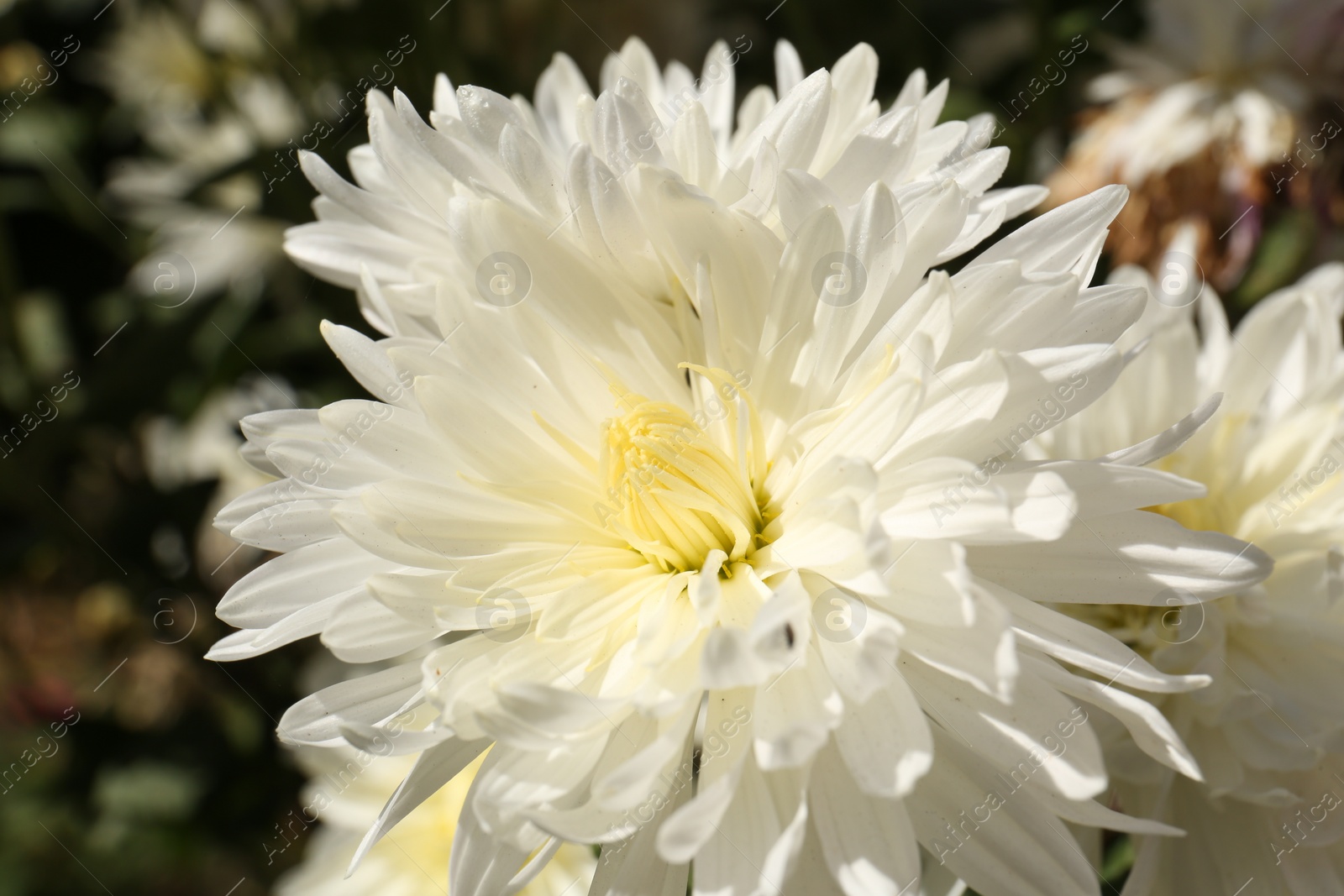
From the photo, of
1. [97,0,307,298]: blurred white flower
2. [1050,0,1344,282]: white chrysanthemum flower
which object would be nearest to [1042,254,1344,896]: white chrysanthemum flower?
[1050,0,1344,282]: white chrysanthemum flower

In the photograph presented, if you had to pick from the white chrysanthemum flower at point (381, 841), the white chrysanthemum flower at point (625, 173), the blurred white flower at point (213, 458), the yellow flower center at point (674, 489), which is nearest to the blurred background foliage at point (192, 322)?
the blurred white flower at point (213, 458)

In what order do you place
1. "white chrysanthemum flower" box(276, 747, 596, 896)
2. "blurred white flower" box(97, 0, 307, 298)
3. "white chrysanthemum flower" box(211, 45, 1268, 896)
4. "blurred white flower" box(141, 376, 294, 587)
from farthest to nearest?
"blurred white flower" box(97, 0, 307, 298) < "blurred white flower" box(141, 376, 294, 587) < "white chrysanthemum flower" box(276, 747, 596, 896) < "white chrysanthemum flower" box(211, 45, 1268, 896)

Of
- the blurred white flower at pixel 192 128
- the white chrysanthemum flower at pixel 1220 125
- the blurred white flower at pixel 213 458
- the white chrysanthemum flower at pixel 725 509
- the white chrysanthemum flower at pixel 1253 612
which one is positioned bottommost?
the white chrysanthemum flower at pixel 1253 612

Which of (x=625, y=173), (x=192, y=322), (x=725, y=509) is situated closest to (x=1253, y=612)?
(x=725, y=509)

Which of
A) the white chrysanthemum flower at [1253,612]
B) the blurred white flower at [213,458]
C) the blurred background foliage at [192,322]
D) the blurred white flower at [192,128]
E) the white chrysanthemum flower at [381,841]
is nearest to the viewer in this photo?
the white chrysanthemum flower at [1253,612]

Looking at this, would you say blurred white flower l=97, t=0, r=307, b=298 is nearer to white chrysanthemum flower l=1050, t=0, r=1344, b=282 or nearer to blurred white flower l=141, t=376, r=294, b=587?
blurred white flower l=141, t=376, r=294, b=587

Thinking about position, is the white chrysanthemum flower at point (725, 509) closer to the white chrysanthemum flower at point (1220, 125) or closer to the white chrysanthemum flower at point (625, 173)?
the white chrysanthemum flower at point (625, 173)

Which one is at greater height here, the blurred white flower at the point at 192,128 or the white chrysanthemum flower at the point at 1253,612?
the blurred white flower at the point at 192,128
